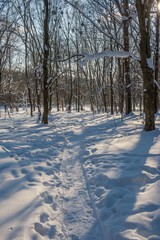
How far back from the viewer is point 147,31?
6.01 metres

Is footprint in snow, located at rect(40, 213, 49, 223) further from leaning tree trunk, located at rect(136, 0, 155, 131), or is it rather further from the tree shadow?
leaning tree trunk, located at rect(136, 0, 155, 131)

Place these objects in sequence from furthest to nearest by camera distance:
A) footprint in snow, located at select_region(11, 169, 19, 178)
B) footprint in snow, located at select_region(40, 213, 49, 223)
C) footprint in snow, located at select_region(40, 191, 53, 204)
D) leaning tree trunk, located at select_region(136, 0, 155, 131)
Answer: leaning tree trunk, located at select_region(136, 0, 155, 131) < footprint in snow, located at select_region(11, 169, 19, 178) < footprint in snow, located at select_region(40, 191, 53, 204) < footprint in snow, located at select_region(40, 213, 49, 223)

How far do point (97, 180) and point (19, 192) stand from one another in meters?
1.49

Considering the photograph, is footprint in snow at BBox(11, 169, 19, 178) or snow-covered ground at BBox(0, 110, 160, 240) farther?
footprint in snow at BBox(11, 169, 19, 178)

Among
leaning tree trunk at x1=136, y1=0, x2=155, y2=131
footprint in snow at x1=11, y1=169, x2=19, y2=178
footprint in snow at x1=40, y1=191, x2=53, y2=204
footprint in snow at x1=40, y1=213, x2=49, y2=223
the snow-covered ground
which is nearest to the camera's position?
the snow-covered ground

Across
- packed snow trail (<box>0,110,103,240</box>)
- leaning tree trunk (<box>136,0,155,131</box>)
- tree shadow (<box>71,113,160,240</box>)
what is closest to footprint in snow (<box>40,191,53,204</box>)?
packed snow trail (<box>0,110,103,240</box>)

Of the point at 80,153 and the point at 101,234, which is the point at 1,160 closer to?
the point at 80,153

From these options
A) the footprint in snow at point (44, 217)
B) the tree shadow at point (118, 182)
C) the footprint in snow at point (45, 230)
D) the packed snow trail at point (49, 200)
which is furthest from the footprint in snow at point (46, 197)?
the tree shadow at point (118, 182)

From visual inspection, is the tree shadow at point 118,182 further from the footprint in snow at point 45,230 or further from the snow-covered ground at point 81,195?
the footprint in snow at point 45,230

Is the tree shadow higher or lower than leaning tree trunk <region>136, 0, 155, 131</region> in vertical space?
lower

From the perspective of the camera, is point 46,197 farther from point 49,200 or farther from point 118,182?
point 118,182

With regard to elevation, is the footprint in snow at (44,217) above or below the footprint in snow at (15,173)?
below

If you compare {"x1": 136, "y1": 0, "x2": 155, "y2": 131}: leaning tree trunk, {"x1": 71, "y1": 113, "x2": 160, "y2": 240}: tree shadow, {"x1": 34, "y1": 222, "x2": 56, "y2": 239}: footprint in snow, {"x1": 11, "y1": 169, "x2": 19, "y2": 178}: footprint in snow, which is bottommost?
{"x1": 34, "y1": 222, "x2": 56, "y2": 239}: footprint in snow

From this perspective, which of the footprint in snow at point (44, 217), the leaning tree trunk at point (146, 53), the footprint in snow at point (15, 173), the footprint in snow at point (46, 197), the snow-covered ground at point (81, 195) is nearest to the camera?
the snow-covered ground at point (81, 195)
